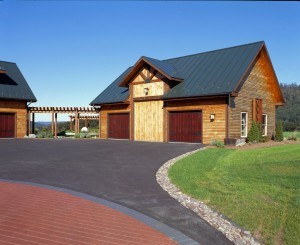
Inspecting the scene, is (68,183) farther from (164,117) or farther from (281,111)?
(281,111)

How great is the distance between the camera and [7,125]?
2577 centimetres

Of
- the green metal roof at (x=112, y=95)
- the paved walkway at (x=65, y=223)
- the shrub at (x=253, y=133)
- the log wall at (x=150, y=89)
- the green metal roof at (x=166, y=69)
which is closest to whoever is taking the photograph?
the paved walkway at (x=65, y=223)

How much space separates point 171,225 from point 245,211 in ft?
5.66

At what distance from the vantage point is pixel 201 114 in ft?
62.2

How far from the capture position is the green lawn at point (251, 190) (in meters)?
5.45

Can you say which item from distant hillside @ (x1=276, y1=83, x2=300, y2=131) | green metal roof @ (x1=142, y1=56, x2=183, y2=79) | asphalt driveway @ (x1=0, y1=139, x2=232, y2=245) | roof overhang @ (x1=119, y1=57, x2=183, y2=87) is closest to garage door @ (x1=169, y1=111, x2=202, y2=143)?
roof overhang @ (x1=119, y1=57, x2=183, y2=87)

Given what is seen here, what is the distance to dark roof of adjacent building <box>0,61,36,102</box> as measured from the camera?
25.8 meters

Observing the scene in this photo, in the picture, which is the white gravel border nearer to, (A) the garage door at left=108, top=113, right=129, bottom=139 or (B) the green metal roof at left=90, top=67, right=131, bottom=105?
(A) the garage door at left=108, top=113, right=129, bottom=139

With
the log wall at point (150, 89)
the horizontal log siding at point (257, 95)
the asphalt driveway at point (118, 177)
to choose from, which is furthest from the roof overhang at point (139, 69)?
the asphalt driveway at point (118, 177)

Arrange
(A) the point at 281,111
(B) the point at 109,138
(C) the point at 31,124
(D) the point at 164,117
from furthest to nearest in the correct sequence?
(A) the point at 281,111, (C) the point at 31,124, (B) the point at 109,138, (D) the point at 164,117

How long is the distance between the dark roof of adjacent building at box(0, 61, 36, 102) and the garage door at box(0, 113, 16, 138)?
1.62 m

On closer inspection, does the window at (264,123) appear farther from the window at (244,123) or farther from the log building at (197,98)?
the window at (244,123)

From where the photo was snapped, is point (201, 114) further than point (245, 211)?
Yes

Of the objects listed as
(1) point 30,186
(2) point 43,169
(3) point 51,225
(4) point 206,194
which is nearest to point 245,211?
(4) point 206,194
